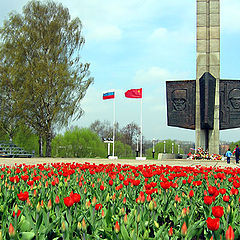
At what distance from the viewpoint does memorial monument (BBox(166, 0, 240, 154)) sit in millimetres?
20594

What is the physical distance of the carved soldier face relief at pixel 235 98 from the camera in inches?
806

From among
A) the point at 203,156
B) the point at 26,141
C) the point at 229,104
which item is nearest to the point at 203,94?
the point at 229,104

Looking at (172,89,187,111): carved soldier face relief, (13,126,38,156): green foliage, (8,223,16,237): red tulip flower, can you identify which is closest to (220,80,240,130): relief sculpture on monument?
(172,89,187,111): carved soldier face relief

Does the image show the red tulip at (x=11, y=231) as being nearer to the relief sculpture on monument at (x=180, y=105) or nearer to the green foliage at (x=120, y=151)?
the relief sculpture on monument at (x=180, y=105)

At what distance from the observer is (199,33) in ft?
69.5

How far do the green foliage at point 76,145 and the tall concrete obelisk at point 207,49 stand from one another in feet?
65.3

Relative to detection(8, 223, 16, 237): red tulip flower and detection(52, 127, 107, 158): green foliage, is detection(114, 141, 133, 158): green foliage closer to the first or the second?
detection(52, 127, 107, 158): green foliage

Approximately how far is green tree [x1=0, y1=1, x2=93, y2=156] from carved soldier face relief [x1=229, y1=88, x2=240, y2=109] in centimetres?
1320

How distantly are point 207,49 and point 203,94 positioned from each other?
3387mm

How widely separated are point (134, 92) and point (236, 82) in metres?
7.52

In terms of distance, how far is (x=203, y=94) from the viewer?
20.2 metres

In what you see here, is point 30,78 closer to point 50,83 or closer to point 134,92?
point 50,83

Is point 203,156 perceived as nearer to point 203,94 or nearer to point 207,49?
point 203,94

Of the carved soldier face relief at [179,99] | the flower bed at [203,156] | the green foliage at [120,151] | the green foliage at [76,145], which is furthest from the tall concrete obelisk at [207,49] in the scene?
the green foliage at [120,151]
